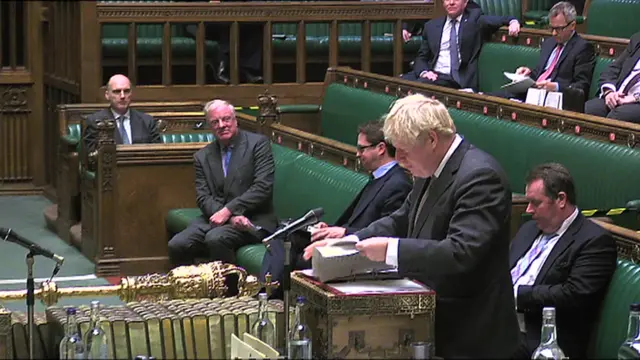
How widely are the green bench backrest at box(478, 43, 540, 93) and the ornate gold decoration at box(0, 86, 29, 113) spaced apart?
3912 millimetres

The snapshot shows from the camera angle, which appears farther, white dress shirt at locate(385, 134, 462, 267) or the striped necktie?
the striped necktie

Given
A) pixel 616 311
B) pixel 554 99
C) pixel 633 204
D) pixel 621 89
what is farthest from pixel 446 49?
pixel 616 311

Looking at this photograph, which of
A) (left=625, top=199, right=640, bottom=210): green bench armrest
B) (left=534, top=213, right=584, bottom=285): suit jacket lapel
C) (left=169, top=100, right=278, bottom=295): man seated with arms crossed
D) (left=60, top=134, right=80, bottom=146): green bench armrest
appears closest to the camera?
(left=534, top=213, right=584, bottom=285): suit jacket lapel

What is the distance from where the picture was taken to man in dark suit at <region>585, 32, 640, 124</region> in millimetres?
7605

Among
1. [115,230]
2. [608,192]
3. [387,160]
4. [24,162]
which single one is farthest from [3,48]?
[608,192]

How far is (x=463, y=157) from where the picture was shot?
393cm

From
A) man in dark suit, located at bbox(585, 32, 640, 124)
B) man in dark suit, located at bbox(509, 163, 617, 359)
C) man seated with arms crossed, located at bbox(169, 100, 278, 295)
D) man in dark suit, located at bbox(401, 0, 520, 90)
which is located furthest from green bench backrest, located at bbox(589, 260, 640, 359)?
man in dark suit, located at bbox(401, 0, 520, 90)

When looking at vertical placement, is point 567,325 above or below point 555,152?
below

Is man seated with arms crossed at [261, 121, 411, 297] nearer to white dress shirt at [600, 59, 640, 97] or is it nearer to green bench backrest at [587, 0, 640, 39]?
white dress shirt at [600, 59, 640, 97]

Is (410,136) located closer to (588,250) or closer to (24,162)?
(588,250)

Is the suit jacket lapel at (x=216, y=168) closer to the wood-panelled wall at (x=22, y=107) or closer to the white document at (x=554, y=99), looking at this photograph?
the white document at (x=554, y=99)

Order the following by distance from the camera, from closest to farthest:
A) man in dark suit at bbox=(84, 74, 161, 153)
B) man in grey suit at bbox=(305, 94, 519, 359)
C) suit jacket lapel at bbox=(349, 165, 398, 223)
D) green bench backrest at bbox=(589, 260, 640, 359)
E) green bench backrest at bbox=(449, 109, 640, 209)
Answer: man in grey suit at bbox=(305, 94, 519, 359), green bench backrest at bbox=(589, 260, 640, 359), green bench backrest at bbox=(449, 109, 640, 209), suit jacket lapel at bbox=(349, 165, 398, 223), man in dark suit at bbox=(84, 74, 161, 153)

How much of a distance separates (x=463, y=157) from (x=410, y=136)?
20 centimetres

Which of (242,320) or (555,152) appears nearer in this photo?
(242,320)
